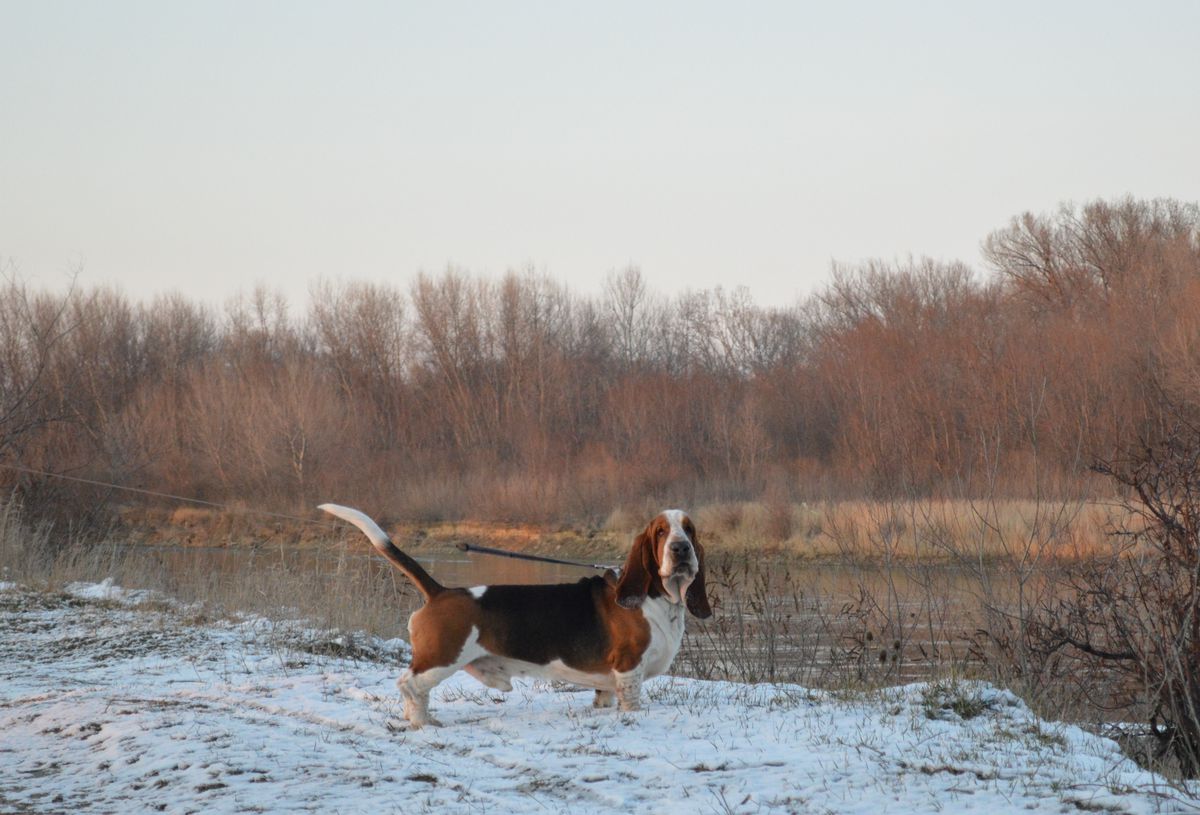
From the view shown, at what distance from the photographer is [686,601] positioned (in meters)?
6.70

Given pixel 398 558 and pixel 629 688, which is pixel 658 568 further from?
pixel 398 558

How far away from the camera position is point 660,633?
650 cm

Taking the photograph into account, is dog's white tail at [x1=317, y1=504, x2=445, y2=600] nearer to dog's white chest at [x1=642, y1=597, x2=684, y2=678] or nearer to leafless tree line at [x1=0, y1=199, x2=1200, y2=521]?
dog's white chest at [x1=642, y1=597, x2=684, y2=678]

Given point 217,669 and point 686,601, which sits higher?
point 686,601

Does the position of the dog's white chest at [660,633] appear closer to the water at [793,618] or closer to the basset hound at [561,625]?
the basset hound at [561,625]

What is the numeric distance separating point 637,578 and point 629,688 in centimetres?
Answer: 59

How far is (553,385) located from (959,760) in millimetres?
45579

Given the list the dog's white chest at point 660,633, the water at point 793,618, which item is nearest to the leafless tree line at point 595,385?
the water at point 793,618

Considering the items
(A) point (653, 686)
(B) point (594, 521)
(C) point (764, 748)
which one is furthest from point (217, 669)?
(B) point (594, 521)

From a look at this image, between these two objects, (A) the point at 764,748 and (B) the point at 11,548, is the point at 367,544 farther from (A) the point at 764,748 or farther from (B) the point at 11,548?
(A) the point at 764,748

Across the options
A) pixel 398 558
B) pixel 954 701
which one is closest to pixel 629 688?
pixel 398 558

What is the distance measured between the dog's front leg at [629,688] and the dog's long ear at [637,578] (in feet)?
1.16

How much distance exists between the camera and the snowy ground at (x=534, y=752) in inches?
192

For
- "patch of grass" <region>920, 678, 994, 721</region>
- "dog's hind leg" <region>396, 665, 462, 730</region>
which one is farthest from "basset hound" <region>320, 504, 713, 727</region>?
"patch of grass" <region>920, 678, 994, 721</region>
